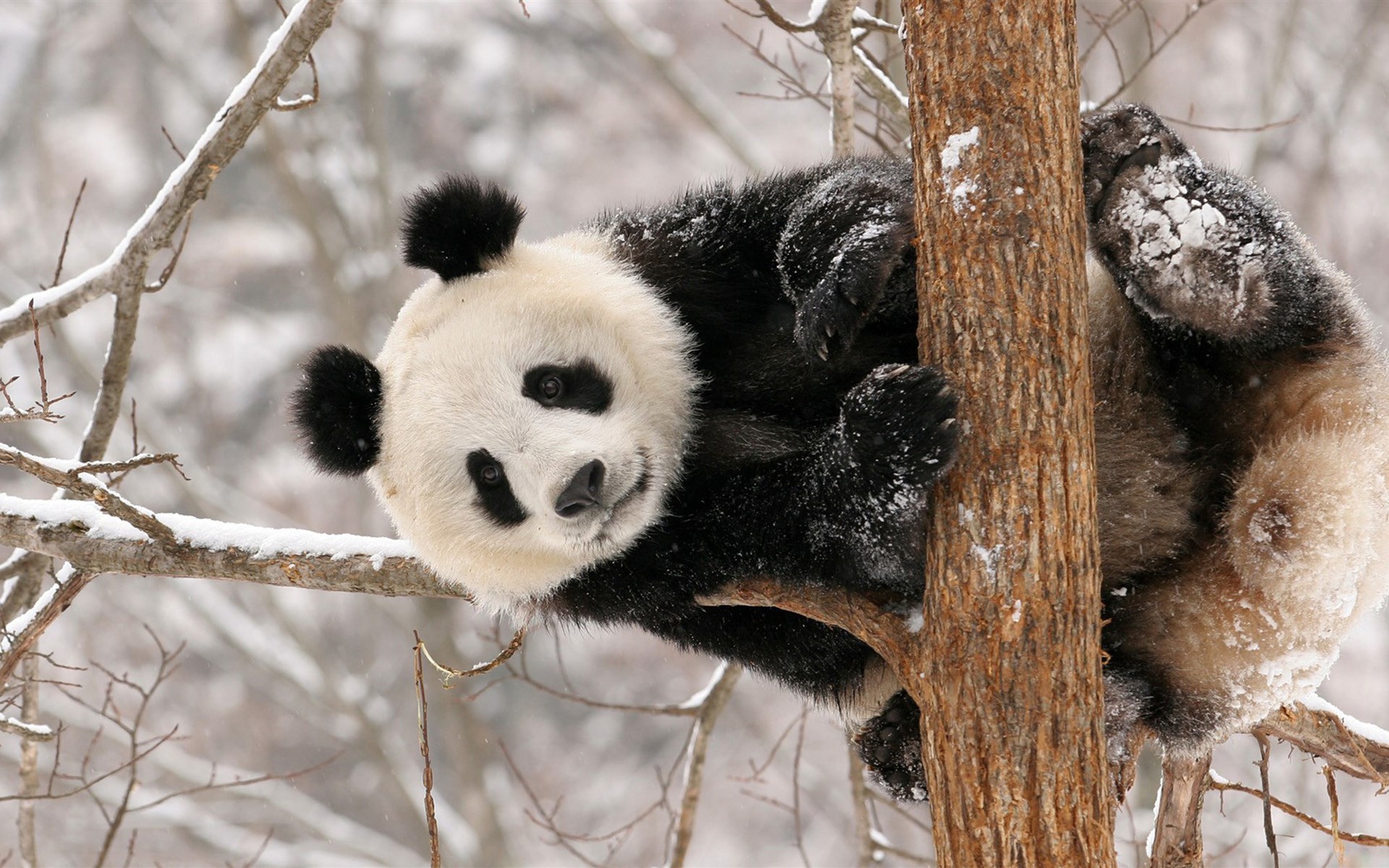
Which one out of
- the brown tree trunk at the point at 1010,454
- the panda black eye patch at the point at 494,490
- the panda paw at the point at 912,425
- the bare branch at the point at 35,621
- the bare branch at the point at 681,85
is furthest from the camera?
the bare branch at the point at 681,85

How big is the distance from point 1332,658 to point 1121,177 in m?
1.29

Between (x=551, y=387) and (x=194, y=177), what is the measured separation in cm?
137

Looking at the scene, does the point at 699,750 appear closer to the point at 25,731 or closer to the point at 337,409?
the point at 337,409

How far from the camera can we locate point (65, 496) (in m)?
4.13

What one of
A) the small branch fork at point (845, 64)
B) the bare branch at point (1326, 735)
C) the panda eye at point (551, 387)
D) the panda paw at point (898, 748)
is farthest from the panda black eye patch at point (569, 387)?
the bare branch at point (1326, 735)

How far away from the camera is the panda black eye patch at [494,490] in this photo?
10.2 ft

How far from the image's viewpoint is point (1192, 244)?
2826 mm

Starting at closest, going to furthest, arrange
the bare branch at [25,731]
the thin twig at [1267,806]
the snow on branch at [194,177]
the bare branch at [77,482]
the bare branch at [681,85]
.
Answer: the bare branch at [77,482] < the thin twig at [1267,806] < the bare branch at [25,731] < the snow on branch at [194,177] < the bare branch at [681,85]

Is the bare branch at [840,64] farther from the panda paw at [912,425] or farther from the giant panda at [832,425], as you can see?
the panda paw at [912,425]

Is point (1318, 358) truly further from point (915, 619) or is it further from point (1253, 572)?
point (915, 619)

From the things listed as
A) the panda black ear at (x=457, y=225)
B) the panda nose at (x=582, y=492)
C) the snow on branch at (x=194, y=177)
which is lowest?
Result: the panda nose at (x=582, y=492)

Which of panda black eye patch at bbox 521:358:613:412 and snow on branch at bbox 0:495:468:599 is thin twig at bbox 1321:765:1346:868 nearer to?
panda black eye patch at bbox 521:358:613:412

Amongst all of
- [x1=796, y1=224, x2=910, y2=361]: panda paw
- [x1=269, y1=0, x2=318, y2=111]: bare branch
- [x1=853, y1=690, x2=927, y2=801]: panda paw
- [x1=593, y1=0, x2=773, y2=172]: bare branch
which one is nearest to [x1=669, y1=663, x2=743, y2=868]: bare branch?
[x1=853, y1=690, x2=927, y2=801]: panda paw

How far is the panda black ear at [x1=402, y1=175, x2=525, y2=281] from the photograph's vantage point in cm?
328
